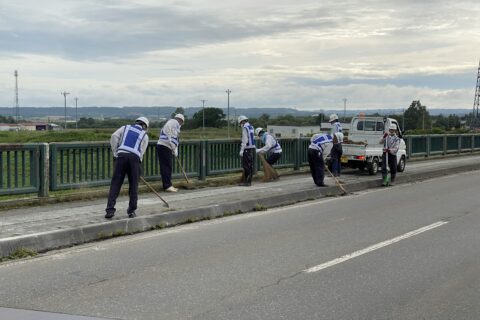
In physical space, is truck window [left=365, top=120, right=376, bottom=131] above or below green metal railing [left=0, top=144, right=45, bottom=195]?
above

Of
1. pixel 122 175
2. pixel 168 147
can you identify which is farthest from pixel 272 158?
pixel 122 175

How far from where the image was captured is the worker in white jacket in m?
13.0

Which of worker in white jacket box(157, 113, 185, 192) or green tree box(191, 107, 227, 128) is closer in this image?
worker in white jacket box(157, 113, 185, 192)

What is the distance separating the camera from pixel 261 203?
1223 centimetres

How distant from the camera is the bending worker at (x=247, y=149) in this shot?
1446 cm

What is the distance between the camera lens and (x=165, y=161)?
42.9 feet

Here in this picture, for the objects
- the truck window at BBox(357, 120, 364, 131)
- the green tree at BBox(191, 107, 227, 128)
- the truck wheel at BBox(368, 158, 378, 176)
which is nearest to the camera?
the truck wheel at BBox(368, 158, 378, 176)

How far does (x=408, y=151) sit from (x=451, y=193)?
10591 millimetres

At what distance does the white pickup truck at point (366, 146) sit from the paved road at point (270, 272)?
7.91 meters

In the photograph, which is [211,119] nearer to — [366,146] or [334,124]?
[366,146]

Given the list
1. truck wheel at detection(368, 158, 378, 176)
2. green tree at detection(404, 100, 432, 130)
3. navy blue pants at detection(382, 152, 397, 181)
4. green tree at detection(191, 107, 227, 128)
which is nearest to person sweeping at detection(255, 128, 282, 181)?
navy blue pants at detection(382, 152, 397, 181)

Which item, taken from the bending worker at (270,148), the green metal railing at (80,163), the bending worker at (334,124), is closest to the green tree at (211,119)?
the bending worker at (334,124)

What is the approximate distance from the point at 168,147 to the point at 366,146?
26.2ft

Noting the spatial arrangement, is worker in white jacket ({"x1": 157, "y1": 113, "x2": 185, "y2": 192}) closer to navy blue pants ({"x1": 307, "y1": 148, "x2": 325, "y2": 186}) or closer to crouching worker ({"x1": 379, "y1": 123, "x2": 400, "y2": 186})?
navy blue pants ({"x1": 307, "y1": 148, "x2": 325, "y2": 186})
